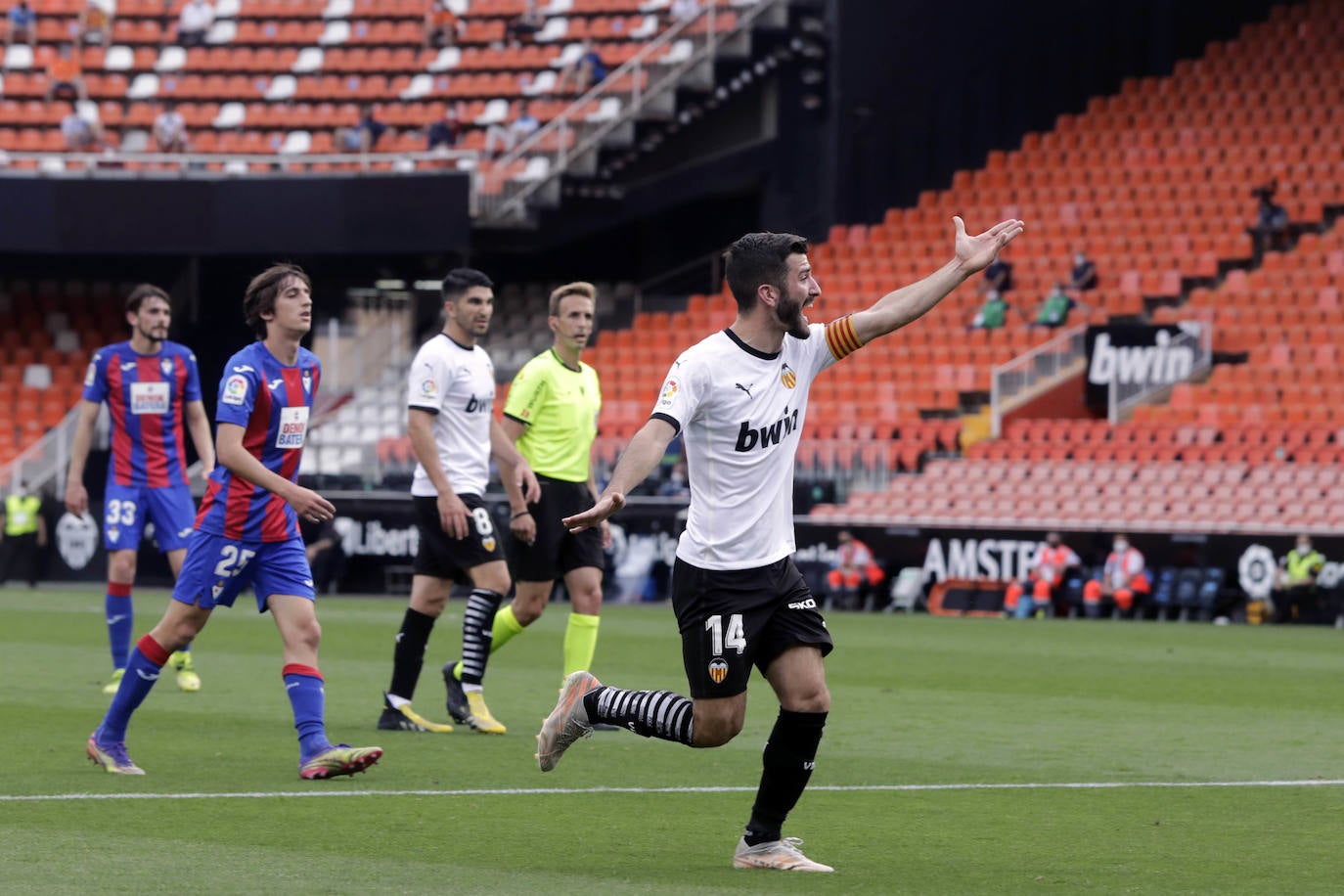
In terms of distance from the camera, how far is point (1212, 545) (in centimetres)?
2334

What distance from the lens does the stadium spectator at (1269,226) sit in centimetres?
3102

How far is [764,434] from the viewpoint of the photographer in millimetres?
6605

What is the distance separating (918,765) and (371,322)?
91.0 ft

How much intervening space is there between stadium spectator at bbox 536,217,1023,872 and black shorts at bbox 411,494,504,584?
3847mm

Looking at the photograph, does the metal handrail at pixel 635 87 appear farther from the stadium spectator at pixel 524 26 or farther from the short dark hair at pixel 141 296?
the short dark hair at pixel 141 296

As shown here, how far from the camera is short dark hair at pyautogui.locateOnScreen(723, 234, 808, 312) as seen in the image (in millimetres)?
6535

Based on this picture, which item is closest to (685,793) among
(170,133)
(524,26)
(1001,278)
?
(1001,278)

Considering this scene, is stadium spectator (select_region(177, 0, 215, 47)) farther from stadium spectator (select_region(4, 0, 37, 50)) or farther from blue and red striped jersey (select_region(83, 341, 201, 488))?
blue and red striped jersey (select_region(83, 341, 201, 488))

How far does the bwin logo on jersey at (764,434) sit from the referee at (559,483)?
12.9 ft

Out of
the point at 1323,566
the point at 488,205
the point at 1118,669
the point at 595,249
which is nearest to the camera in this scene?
the point at 1118,669

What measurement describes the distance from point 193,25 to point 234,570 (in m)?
30.7

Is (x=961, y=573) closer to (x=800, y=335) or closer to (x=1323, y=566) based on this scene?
Result: (x=1323, y=566)

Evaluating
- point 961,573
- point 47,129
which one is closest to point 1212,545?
point 961,573

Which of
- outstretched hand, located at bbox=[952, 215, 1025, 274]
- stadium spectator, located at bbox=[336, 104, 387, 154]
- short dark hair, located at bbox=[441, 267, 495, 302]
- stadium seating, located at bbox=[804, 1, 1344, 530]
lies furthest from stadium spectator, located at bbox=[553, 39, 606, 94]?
outstretched hand, located at bbox=[952, 215, 1025, 274]
